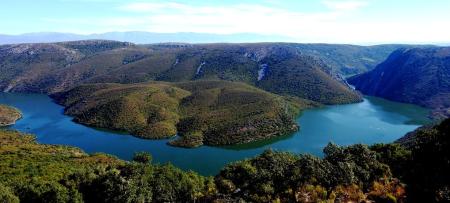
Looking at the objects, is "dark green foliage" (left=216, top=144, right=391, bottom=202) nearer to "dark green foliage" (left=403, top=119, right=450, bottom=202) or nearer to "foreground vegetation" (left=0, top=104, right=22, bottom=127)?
"dark green foliage" (left=403, top=119, right=450, bottom=202)

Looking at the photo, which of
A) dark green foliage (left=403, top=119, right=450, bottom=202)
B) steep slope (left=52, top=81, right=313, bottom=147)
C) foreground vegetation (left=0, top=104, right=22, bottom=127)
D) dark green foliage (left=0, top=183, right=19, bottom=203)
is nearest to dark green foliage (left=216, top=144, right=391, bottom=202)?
dark green foliage (left=403, top=119, right=450, bottom=202)

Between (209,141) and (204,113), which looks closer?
(209,141)

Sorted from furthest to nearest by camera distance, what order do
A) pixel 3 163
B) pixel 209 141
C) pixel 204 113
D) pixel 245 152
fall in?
pixel 204 113
pixel 209 141
pixel 245 152
pixel 3 163

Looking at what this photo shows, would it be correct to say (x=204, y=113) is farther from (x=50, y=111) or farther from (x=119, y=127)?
(x=50, y=111)

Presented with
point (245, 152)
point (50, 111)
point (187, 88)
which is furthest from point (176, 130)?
point (50, 111)

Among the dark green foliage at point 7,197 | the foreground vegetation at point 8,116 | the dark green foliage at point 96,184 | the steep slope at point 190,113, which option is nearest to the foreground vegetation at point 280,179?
the dark green foliage at point 7,197

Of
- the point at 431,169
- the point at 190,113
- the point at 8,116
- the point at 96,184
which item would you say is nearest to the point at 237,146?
the point at 190,113
